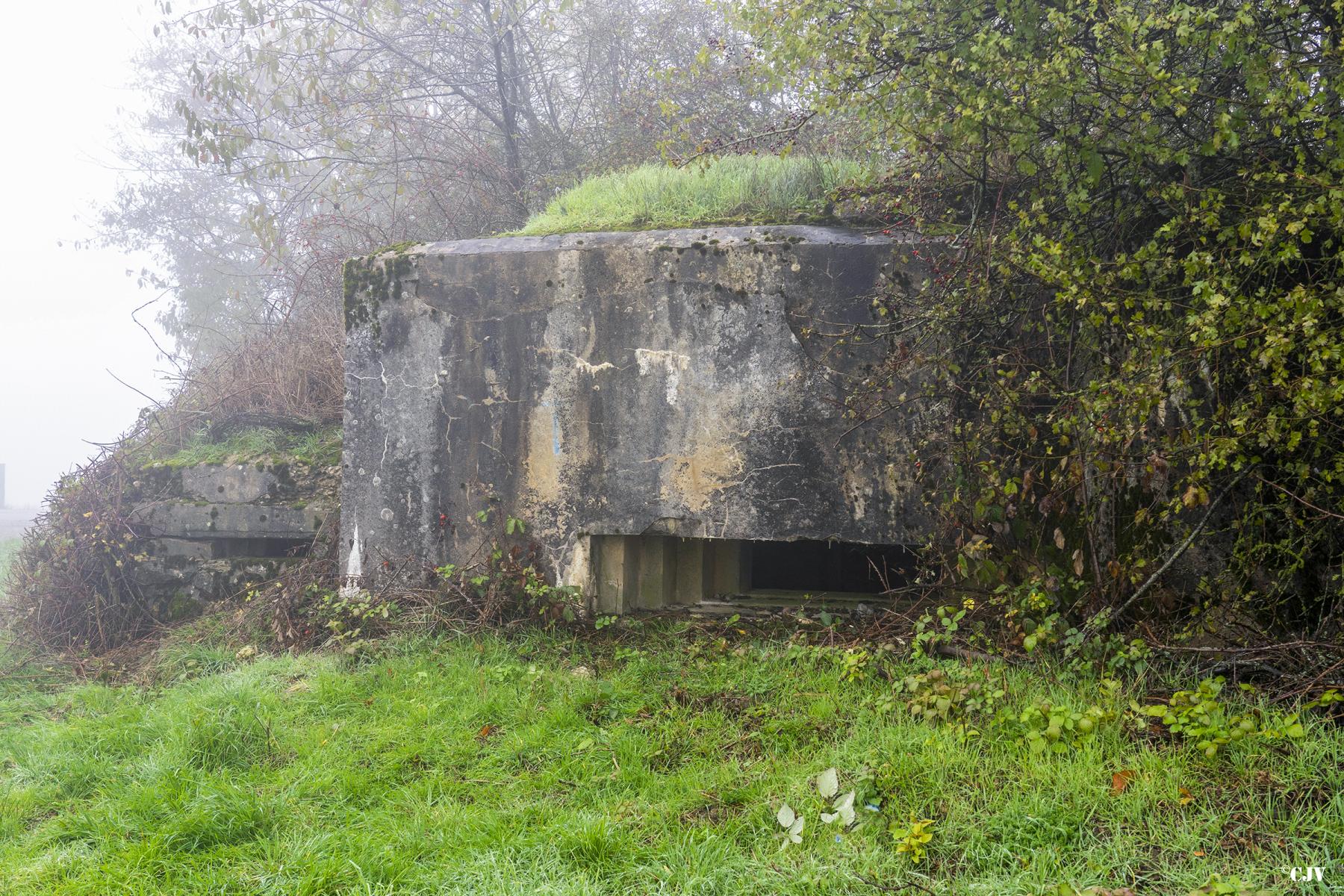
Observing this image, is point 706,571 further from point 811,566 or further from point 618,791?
point 618,791

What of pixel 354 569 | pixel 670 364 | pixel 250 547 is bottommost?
pixel 250 547

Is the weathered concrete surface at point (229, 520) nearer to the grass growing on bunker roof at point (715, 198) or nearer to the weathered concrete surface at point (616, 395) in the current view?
the weathered concrete surface at point (616, 395)

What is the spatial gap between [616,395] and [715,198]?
1.36 metres

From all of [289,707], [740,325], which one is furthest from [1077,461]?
[289,707]

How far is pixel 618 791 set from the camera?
312 cm

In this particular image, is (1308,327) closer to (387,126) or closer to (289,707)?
(289,707)

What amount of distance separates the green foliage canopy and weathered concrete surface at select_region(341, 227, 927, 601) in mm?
392

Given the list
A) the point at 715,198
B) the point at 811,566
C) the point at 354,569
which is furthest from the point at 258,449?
the point at 811,566

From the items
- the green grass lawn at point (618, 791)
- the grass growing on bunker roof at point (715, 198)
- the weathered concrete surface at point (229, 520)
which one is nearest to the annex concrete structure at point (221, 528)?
the weathered concrete surface at point (229, 520)

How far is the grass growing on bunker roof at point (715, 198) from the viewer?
4953 mm

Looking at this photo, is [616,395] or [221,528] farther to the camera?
[221,528]

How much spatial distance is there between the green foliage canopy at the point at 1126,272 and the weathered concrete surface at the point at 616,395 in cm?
39

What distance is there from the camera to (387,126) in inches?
353

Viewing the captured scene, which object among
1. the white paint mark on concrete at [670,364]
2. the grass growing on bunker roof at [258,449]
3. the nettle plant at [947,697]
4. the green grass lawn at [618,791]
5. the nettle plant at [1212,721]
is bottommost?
the green grass lawn at [618,791]
